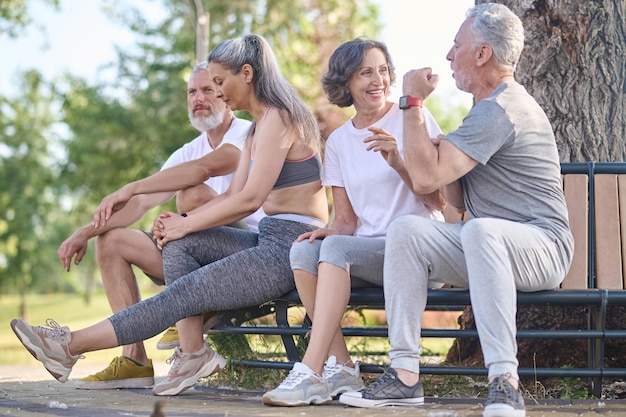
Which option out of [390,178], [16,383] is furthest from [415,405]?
[16,383]

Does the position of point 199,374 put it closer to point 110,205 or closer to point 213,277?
point 213,277

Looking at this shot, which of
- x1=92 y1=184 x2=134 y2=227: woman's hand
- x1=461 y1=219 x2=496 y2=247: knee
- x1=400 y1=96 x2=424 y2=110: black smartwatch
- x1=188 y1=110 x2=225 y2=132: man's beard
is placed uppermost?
x1=188 y1=110 x2=225 y2=132: man's beard

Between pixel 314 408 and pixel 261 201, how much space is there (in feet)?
3.56

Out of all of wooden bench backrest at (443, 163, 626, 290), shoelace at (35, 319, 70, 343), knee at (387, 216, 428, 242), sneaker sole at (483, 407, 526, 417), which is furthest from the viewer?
wooden bench backrest at (443, 163, 626, 290)

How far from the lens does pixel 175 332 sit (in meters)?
5.12

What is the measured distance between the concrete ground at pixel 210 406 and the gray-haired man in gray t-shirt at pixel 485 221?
19 centimetres

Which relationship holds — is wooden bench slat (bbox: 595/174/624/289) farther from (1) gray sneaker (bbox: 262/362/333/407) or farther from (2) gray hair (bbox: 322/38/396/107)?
(1) gray sneaker (bbox: 262/362/333/407)

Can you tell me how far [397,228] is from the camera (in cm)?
372

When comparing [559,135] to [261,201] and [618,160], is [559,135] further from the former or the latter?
[261,201]

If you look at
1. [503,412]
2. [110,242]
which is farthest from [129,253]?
[503,412]

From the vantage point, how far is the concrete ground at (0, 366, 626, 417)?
146 inches

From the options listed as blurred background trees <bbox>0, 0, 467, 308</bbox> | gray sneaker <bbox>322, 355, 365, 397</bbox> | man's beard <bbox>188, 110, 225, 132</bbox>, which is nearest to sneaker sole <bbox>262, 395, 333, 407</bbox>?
gray sneaker <bbox>322, 355, 365, 397</bbox>

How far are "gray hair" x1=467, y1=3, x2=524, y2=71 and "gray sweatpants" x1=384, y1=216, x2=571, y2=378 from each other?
76cm

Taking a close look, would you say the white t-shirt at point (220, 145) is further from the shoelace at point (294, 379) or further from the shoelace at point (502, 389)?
the shoelace at point (502, 389)
